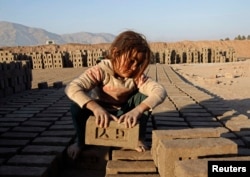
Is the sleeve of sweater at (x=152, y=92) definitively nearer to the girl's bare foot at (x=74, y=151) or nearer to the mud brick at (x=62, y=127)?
the girl's bare foot at (x=74, y=151)

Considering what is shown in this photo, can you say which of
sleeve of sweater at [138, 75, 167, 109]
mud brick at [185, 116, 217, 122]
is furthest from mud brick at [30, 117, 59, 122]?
sleeve of sweater at [138, 75, 167, 109]

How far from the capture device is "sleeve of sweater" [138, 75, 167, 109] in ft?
9.32

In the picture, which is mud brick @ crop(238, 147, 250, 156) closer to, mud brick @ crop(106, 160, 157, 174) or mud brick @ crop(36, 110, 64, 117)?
mud brick @ crop(106, 160, 157, 174)

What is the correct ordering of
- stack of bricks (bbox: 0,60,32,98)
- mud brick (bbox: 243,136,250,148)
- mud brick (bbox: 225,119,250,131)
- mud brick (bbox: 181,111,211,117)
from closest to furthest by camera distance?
mud brick (bbox: 243,136,250,148) < mud brick (bbox: 225,119,250,131) < mud brick (bbox: 181,111,211,117) < stack of bricks (bbox: 0,60,32,98)

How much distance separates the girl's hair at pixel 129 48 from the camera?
2.71 meters

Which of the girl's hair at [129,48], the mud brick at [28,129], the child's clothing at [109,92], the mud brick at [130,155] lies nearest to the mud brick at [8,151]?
the child's clothing at [109,92]

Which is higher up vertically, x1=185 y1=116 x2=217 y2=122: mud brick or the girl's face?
the girl's face

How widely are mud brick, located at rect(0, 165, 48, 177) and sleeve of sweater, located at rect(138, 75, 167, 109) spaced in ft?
3.24

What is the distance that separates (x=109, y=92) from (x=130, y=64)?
39 centimetres

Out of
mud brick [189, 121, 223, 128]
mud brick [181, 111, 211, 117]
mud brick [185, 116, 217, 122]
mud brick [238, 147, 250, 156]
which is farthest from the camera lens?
mud brick [181, 111, 211, 117]

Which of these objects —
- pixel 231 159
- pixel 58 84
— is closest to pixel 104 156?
pixel 231 159

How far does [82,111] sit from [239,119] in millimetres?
2368

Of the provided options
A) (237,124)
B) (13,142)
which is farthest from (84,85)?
(237,124)

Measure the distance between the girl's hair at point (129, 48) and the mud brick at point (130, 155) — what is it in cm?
70
